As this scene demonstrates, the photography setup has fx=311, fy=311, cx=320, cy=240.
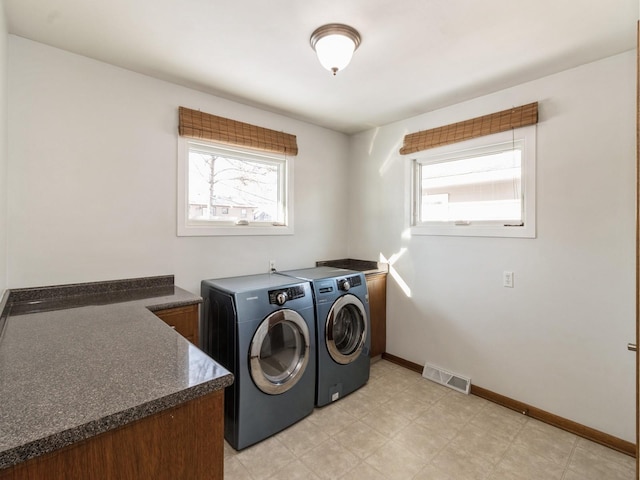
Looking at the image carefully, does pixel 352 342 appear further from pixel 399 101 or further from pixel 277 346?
pixel 399 101

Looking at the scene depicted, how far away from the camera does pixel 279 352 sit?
2160 mm

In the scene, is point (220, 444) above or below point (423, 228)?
below

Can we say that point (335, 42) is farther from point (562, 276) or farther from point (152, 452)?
point (562, 276)

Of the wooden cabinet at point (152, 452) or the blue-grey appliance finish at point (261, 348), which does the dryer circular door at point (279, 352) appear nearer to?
the blue-grey appliance finish at point (261, 348)

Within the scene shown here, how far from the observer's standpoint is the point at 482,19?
158 cm

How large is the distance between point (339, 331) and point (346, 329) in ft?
0.32

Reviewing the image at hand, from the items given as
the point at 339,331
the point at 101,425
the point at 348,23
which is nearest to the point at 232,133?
the point at 348,23

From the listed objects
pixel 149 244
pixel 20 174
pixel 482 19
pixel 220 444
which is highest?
pixel 482 19

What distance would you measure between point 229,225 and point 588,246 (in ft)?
8.49

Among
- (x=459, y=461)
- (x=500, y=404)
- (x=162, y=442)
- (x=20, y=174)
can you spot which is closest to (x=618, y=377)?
(x=500, y=404)

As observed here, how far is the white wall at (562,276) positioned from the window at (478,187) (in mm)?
81

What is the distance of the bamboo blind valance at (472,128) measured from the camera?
7.29 ft

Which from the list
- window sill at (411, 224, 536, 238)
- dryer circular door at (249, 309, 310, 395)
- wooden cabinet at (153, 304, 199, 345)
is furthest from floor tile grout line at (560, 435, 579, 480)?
wooden cabinet at (153, 304, 199, 345)

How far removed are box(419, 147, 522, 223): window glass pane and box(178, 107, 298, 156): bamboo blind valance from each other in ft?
4.42
